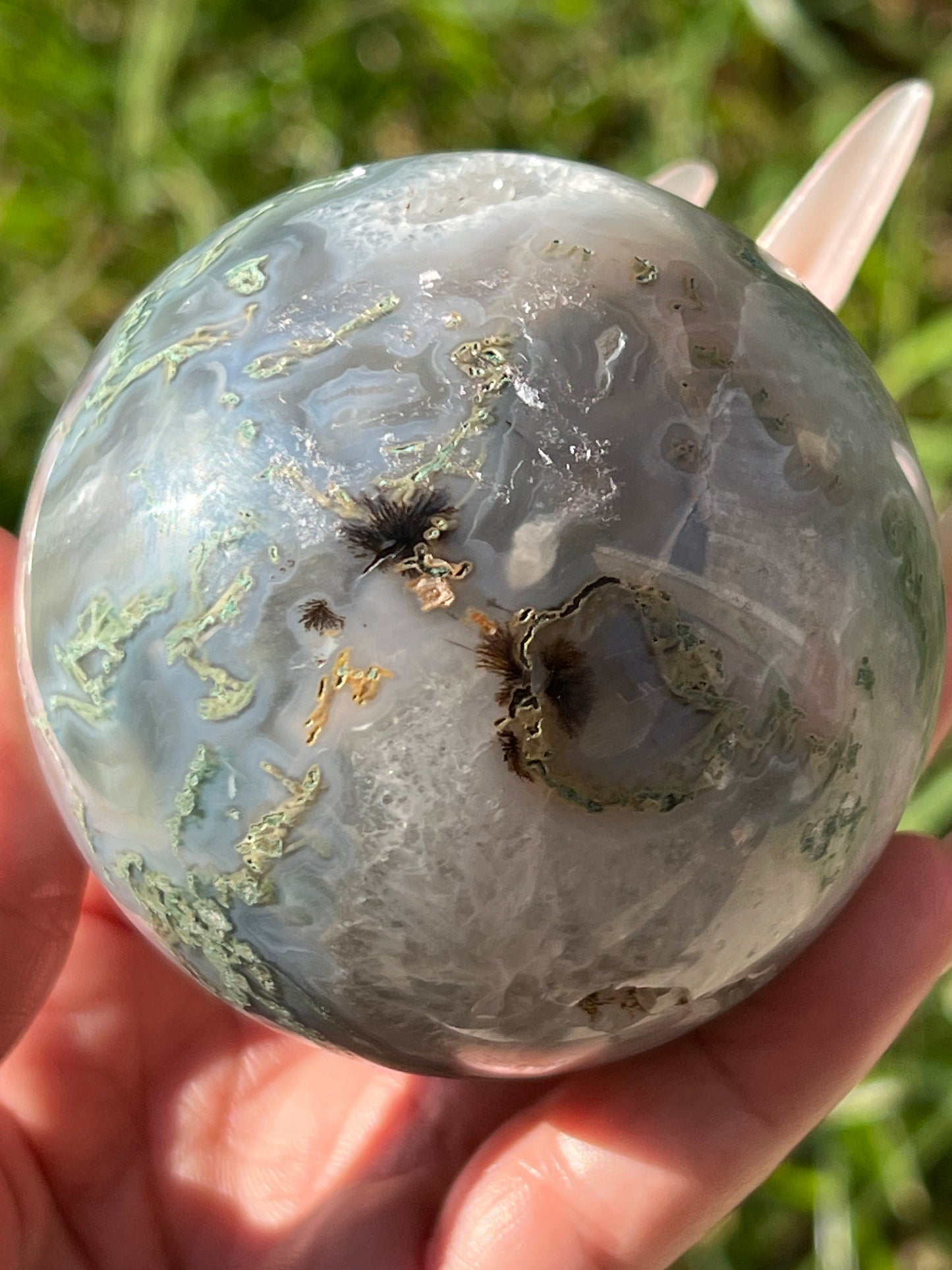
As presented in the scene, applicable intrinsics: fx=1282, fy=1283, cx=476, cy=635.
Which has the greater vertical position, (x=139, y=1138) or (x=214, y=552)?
(x=214, y=552)

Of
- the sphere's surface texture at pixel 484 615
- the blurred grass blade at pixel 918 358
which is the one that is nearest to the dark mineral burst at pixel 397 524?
the sphere's surface texture at pixel 484 615

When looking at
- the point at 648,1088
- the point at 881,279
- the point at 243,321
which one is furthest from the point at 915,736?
the point at 881,279

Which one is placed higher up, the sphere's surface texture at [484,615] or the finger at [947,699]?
the sphere's surface texture at [484,615]

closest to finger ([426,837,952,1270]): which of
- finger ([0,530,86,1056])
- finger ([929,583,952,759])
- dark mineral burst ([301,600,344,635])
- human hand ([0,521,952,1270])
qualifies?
human hand ([0,521,952,1270])

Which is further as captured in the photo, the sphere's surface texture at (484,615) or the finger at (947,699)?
the finger at (947,699)

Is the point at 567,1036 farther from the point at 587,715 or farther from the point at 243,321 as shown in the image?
the point at 243,321

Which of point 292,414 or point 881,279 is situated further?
point 881,279

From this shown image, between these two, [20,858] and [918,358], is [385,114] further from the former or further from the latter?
[20,858]

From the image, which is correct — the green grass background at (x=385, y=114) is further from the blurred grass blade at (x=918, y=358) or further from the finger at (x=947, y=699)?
the finger at (x=947, y=699)
